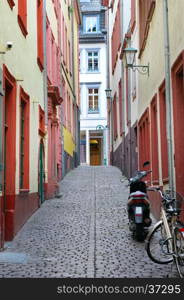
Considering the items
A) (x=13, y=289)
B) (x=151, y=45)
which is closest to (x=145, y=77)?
(x=151, y=45)

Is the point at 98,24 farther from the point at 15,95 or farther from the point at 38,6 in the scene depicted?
the point at 15,95

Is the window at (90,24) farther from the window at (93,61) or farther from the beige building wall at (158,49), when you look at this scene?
the beige building wall at (158,49)

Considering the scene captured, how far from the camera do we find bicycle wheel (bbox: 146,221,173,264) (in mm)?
7621

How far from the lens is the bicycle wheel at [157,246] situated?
7621 millimetres

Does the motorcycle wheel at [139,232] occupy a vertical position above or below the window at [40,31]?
below

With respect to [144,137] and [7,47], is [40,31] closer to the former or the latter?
[144,137]

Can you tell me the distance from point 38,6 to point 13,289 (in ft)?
37.7

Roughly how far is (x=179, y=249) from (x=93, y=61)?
137 feet

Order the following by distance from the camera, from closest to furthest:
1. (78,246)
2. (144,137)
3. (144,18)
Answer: (78,246)
(144,18)
(144,137)

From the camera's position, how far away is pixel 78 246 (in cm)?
962

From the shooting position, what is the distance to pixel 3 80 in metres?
9.73

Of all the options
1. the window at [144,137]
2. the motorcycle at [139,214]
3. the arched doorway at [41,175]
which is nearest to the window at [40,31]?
the arched doorway at [41,175]

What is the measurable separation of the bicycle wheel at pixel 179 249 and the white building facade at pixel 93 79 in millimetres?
39613

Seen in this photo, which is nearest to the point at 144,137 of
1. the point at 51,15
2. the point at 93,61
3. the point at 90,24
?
the point at 51,15
